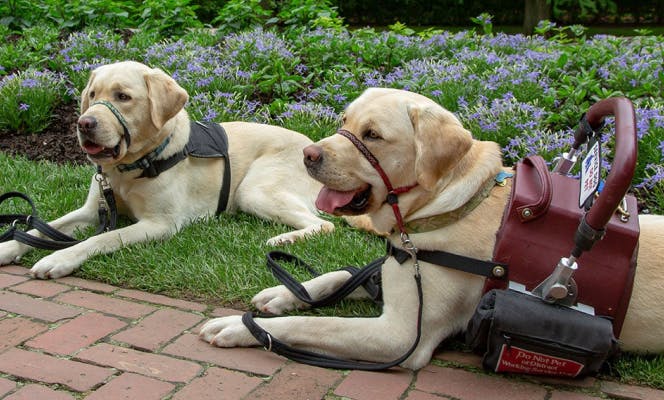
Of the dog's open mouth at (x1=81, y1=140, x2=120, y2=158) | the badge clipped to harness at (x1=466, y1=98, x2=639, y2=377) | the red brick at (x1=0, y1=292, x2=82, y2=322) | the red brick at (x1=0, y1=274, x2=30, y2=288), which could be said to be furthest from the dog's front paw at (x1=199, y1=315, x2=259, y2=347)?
the dog's open mouth at (x1=81, y1=140, x2=120, y2=158)

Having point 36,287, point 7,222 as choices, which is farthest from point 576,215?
point 7,222

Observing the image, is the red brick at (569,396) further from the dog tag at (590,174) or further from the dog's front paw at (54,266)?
the dog's front paw at (54,266)

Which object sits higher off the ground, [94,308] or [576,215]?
[576,215]

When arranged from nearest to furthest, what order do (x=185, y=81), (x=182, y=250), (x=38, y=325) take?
(x=38, y=325)
(x=182, y=250)
(x=185, y=81)

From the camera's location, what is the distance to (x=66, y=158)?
659cm

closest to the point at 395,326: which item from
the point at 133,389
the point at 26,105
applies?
the point at 133,389

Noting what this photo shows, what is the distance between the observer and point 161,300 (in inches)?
149

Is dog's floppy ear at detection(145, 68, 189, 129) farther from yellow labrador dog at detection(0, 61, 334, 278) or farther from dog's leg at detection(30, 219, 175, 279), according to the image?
dog's leg at detection(30, 219, 175, 279)

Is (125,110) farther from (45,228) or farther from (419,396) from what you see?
(419,396)

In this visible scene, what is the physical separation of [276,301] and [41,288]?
1309 millimetres

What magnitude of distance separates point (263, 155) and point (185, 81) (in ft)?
7.05

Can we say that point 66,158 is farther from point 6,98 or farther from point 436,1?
point 436,1

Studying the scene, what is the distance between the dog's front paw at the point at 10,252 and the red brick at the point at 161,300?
83cm

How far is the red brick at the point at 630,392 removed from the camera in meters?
2.96
